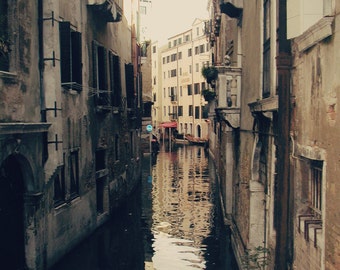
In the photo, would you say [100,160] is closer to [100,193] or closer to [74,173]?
[100,193]

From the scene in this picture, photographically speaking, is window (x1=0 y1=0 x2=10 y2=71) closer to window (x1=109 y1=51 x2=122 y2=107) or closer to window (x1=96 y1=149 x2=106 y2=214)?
window (x1=96 y1=149 x2=106 y2=214)

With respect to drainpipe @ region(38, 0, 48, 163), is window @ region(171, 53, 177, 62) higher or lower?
higher

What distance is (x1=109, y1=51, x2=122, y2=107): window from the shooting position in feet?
57.1

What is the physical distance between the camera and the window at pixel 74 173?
12.6 meters

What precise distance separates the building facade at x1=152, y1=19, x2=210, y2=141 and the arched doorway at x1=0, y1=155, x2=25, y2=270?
4450 centimetres

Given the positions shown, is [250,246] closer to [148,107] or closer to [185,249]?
[185,249]

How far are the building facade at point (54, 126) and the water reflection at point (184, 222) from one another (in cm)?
221

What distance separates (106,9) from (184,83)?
46.5 meters

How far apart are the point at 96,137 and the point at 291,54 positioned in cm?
996

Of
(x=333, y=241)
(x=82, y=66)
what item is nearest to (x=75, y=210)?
(x=82, y=66)

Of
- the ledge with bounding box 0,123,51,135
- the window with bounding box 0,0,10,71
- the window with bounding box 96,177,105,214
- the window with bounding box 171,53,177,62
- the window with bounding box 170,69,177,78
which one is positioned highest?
the window with bounding box 171,53,177,62

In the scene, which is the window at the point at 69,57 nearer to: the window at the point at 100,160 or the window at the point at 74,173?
the window at the point at 74,173

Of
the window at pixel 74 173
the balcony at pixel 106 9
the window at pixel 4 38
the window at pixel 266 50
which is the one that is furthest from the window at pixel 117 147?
the window at pixel 266 50

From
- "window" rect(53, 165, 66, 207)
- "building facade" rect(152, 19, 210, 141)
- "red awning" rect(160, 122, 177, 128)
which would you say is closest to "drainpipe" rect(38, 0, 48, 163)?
"window" rect(53, 165, 66, 207)
